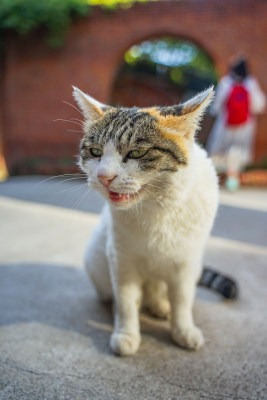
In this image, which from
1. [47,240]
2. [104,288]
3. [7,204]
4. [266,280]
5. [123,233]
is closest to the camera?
[123,233]

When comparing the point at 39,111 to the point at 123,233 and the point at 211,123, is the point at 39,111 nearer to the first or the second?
the point at 211,123

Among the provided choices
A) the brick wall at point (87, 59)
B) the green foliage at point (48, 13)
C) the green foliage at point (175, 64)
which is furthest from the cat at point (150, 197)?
the green foliage at point (175, 64)

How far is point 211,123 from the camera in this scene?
876cm

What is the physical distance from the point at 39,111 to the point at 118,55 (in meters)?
2.46

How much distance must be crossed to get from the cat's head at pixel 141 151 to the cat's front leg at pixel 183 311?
526 mm

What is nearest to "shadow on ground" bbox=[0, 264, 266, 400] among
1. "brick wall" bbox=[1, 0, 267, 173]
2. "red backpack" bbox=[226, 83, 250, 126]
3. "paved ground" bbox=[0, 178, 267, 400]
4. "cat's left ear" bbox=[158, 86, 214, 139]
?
"paved ground" bbox=[0, 178, 267, 400]

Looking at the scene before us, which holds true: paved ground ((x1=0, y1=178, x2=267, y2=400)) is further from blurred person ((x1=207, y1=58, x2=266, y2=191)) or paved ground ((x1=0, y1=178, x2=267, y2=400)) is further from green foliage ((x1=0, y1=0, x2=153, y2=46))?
green foliage ((x1=0, y1=0, x2=153, y2=46))

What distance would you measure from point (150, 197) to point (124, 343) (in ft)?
2.49

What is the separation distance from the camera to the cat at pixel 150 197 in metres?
1.48

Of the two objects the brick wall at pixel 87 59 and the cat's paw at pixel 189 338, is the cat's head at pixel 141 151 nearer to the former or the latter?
the cat's paw at pixel 189 338

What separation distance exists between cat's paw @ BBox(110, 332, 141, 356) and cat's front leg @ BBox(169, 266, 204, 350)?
0.72ft

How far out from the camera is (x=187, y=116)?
4.90 feet

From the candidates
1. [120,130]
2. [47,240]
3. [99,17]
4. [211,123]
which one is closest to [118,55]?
[99,17]

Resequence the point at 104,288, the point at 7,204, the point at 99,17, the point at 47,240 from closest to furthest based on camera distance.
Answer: the point at 104,288 → the point at 47,240 → the point at 7,204 → the point at 99,17
